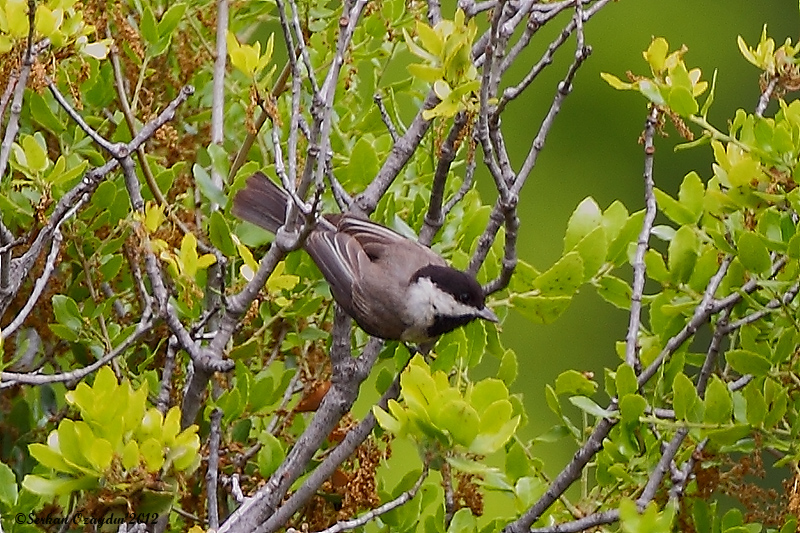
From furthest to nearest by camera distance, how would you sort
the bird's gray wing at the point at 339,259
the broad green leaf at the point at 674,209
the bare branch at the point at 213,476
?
the bird's gray wing at the point at 339,259, the broad green leaf at the point at 674,209, the bare branch at the point at 213,476

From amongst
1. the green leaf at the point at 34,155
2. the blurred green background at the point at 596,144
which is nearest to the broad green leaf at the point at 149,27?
the green leaf at the point at 34,155

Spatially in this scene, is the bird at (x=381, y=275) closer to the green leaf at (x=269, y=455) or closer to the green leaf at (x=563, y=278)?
the green leaf at (x=563, y=278)

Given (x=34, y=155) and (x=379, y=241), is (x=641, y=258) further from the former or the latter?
(x=34, y=155)

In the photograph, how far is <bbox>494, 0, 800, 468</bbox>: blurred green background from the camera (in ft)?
17.8

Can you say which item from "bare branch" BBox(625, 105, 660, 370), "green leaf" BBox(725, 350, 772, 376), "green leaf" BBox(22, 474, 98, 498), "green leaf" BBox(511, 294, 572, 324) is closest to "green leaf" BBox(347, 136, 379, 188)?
"green leaf" BBox(511, 294, 572, 324)

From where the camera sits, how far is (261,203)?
2.10 meters

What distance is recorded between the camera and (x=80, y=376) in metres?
1.62

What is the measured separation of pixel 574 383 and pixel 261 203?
2.15 ft

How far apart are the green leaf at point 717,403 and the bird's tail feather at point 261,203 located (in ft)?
2.48

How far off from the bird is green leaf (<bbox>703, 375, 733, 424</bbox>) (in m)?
0.40

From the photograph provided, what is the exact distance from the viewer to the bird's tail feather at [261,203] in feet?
6.54

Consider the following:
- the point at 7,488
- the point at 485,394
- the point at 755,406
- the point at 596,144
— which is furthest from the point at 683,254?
the point at 596,144

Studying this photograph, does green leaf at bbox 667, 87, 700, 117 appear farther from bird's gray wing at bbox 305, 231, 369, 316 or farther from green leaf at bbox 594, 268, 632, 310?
bird's gray wing at bbox 305, 231, 369, 316

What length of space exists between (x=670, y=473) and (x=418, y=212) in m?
0.70
